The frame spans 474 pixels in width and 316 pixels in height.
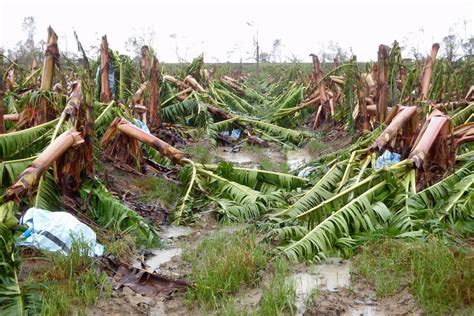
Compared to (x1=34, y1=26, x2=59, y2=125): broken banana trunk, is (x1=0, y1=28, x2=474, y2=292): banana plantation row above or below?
below

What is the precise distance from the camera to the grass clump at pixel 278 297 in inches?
136

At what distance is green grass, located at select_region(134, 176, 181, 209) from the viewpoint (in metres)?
6.62

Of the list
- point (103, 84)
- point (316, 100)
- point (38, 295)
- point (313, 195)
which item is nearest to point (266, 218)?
point (313, 195)

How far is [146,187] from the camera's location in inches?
273

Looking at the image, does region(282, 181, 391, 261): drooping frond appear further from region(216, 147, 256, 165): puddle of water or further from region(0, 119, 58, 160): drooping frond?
region(216, 147, 256, 165): puddle of water

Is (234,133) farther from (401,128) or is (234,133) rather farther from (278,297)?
(278,297)

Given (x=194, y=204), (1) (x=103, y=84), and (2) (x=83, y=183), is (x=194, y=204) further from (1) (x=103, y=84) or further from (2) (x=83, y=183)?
(1) (x=103, y=84)

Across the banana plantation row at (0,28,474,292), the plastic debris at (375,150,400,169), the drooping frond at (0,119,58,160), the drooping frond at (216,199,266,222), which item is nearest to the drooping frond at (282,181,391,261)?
the banana plantation row at (0,28,474,292)

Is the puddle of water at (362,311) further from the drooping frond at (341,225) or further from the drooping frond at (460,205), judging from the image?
the drooping frond at (460,205)

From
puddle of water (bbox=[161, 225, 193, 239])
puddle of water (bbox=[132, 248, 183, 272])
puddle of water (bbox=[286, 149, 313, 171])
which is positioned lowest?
puddle of water (bbox=[286, 149, 313, 171])

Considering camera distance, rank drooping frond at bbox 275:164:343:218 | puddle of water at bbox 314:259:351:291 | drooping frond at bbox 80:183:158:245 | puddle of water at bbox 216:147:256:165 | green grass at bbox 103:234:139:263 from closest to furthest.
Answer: puddle of water at bbox 314:259:351:291, green grass at bbox 103:234:139:263, drooping frond at bbox 80:183:158:245, drooping frond at bbox 275:164:343:218, puddle of water at bbox 216:147:256:165

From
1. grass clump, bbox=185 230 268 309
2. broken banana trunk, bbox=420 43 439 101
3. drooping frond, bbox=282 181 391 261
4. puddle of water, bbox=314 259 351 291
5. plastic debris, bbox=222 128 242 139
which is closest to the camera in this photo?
grass clump, bbox=185 230 268 309

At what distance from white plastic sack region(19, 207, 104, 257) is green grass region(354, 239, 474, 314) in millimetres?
2256

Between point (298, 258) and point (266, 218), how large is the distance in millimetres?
1228
